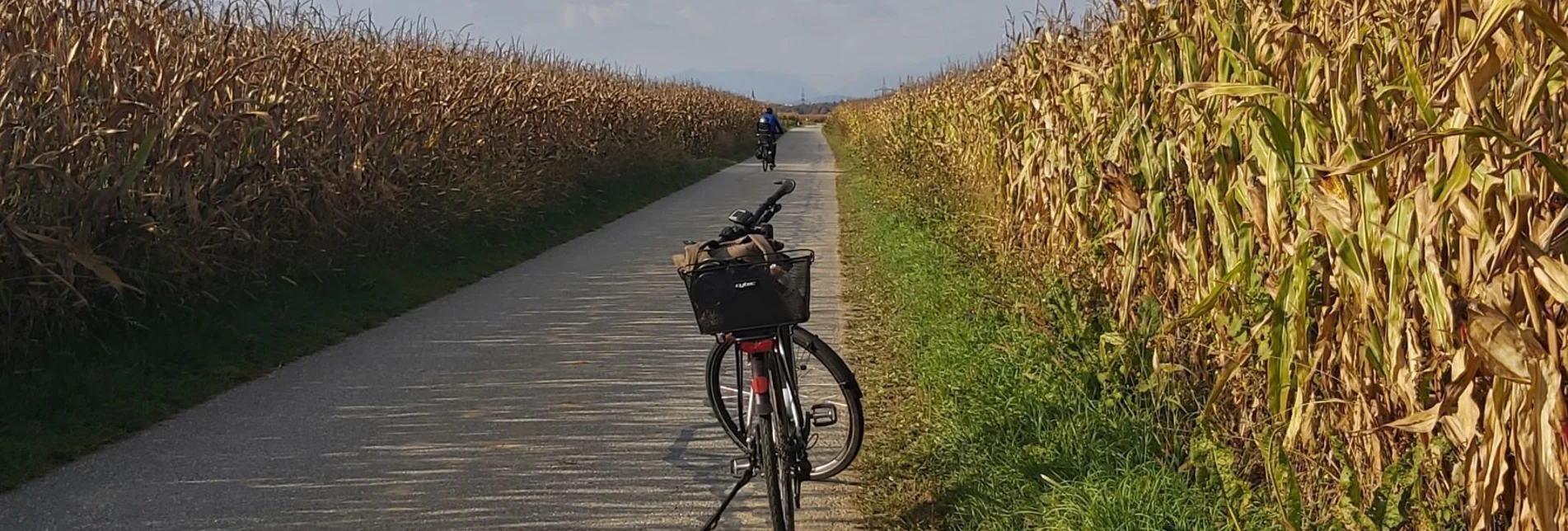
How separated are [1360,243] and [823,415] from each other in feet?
7.78

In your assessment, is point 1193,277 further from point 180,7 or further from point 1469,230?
point 180,7

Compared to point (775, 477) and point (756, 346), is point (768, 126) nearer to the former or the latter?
point (756, 346)

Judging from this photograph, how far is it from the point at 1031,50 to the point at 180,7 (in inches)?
250

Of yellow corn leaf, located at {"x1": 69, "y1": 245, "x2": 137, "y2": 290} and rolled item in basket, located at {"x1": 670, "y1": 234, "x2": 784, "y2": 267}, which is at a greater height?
rolled item in basket, located at {"x1": 670, "y1": 234, "x2": 784, "y2": 267}

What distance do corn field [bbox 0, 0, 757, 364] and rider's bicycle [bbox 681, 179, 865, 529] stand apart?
3.43m

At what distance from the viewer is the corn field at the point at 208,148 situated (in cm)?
657

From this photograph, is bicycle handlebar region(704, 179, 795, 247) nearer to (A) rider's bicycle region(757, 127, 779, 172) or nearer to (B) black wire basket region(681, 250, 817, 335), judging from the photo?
(B) black wire basket region(681, 250, 817, 335)

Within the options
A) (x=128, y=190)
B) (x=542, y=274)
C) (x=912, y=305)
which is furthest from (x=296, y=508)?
(x=542, y=274)

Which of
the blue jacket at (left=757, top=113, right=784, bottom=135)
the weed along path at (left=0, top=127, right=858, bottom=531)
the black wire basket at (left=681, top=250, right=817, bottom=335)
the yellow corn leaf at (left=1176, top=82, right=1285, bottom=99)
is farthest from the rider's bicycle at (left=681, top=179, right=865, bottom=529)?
the blue jacket at (left=757, top=113, right=784, bottom=135)

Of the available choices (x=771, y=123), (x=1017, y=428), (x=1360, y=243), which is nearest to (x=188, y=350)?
(x=1017, y=428)

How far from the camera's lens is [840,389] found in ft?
17.1

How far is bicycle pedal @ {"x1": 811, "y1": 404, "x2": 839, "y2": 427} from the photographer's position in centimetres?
502

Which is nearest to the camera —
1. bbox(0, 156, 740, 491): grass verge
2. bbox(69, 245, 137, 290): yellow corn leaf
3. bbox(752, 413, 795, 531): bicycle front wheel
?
bbox(752, 413, 795, 531): bicycle front wheel

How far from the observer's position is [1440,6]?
287 cm
